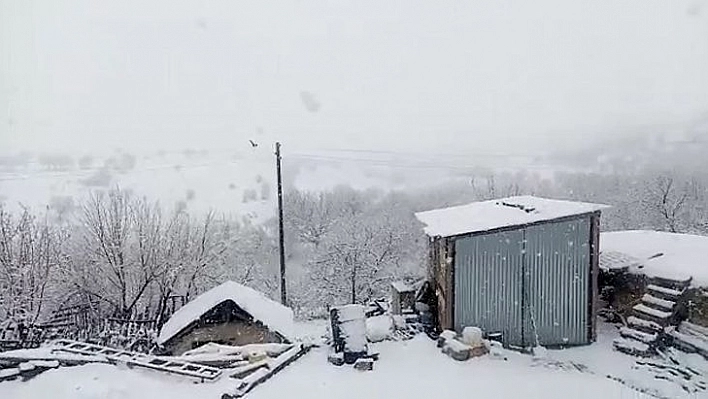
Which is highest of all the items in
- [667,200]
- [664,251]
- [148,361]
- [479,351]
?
[667,200]

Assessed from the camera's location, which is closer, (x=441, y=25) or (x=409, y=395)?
(x=409, y=395)

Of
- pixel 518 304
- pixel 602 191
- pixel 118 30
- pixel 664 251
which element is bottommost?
pixel 518 304

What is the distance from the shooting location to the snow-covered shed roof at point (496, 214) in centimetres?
327

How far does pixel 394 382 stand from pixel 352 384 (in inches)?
5.7

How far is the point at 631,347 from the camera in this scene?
9.03 ft

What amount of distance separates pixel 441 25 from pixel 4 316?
2510 mm

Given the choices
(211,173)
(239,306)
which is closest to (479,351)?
(211,173)

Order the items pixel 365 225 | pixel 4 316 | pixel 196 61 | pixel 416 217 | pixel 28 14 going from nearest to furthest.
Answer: pixel 28 14
pixel 196 61
pixel 4 316
pixel 416 217
pixel 365 225

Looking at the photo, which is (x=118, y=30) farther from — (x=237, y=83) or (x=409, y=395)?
(x=409, y=395)

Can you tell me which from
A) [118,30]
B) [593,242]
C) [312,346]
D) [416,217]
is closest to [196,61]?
[118,30]

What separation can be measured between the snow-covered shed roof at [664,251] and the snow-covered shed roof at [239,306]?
231 centimetres

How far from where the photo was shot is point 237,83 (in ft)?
8.71

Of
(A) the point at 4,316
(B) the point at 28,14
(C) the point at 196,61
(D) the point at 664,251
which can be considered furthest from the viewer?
(D) the point at 664,251

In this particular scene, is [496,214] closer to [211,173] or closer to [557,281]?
[557,281]
